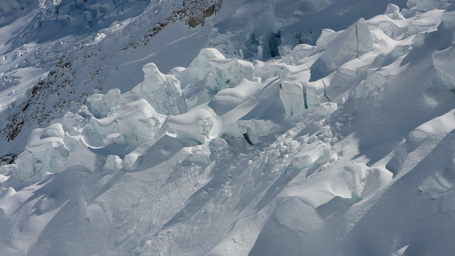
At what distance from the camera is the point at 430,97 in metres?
6.27

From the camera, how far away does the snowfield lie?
5137mm

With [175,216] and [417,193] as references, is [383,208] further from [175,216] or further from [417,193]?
[175,216]

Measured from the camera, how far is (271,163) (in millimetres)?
6859

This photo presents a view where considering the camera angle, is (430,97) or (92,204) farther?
(92,204)

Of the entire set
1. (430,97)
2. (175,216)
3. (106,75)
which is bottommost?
(106,75)

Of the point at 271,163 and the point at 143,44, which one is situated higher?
the point at 271,163

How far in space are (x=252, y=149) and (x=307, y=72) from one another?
1986 mm

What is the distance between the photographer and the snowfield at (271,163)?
5137mm

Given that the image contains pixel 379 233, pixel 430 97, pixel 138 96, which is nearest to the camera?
pixel 379 233

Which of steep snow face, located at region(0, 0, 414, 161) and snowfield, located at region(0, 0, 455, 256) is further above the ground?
snowfield, located at region(0, 0, 455, 256)

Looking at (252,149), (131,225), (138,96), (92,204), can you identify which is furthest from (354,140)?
(138,96)

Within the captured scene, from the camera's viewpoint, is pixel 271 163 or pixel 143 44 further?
pixel 143 44

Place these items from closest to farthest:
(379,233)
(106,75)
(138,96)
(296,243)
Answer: (379,233)
(296,243)
(138,96)
(106,75)

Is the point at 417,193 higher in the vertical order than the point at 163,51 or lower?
higher
